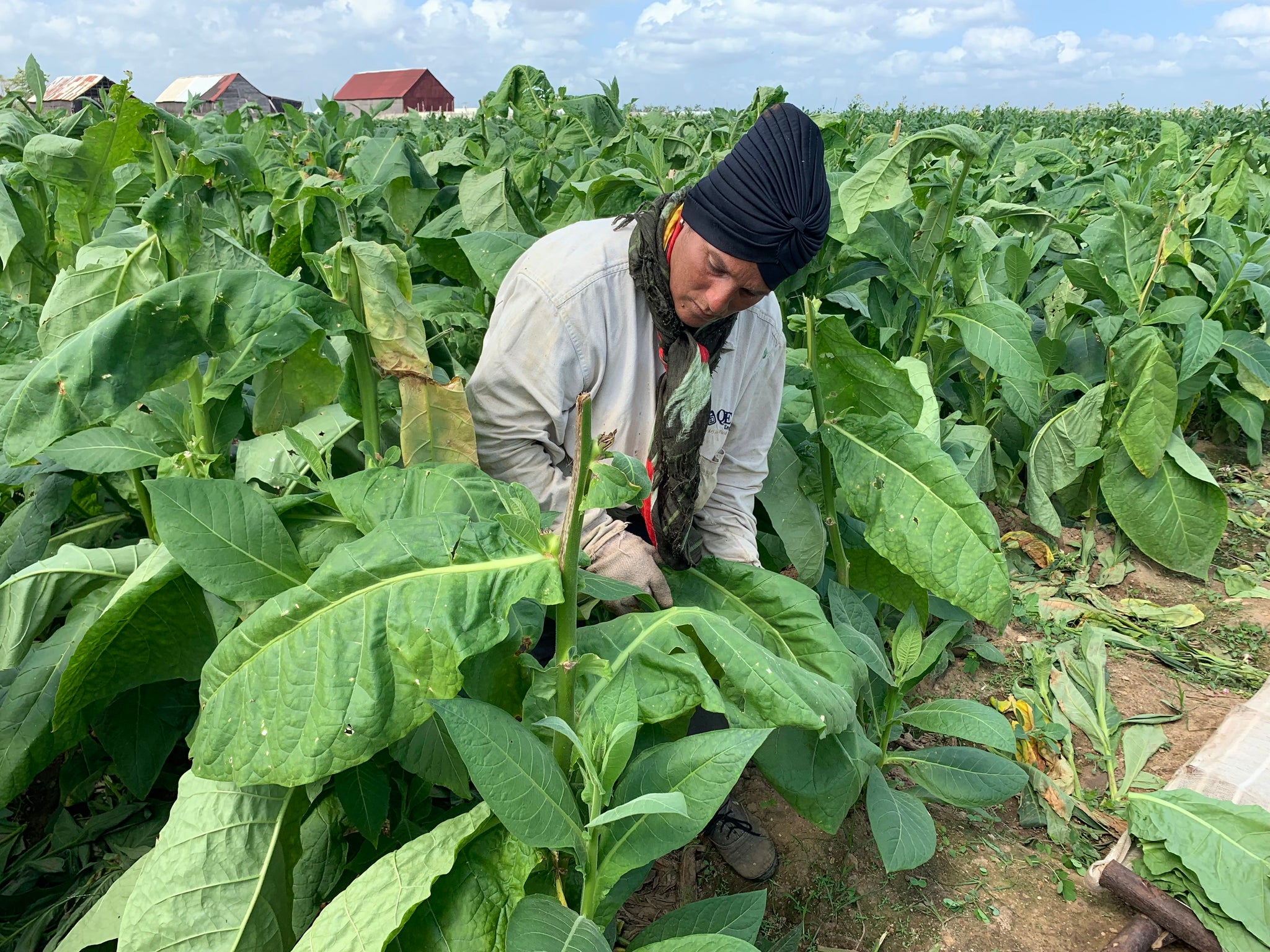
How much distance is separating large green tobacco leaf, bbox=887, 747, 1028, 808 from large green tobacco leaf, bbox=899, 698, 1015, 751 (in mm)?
50

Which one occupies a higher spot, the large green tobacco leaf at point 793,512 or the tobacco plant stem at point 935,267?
the tobacco plant stem at point 935,267

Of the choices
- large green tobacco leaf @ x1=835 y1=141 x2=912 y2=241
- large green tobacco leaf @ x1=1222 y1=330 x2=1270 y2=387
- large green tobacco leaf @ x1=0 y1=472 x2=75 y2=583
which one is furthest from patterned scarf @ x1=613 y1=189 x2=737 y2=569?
large green tobacco leaf @ x1=1222 y1=330 x2=1270 y2=387

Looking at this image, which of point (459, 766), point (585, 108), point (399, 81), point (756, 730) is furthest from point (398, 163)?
point (399, 81)

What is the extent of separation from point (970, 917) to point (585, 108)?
163 inches

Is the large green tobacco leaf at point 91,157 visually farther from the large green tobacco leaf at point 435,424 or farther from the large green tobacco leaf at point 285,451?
the large green tobacco leaf at point 435,424

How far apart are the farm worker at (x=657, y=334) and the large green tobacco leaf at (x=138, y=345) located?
2.28ft

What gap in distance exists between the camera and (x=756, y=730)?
4.51ft

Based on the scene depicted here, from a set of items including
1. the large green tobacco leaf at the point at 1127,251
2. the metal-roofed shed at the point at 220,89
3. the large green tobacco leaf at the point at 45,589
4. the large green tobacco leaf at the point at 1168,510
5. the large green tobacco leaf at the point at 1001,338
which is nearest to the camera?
the large green tobacco leaf at the point at 45,589

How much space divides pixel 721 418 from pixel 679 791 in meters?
1.27

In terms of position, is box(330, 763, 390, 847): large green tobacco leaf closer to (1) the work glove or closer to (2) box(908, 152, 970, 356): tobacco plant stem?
(1) the work glove

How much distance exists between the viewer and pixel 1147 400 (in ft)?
13.1

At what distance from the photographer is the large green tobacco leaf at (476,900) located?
4.53 feet

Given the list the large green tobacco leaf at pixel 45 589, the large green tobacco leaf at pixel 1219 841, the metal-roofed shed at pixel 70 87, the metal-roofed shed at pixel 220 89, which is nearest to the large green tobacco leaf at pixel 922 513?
the large green tobacco leaf at pixel 1219 841

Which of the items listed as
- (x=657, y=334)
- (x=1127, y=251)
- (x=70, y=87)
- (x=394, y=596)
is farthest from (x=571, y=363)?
(x=70, y=87)
